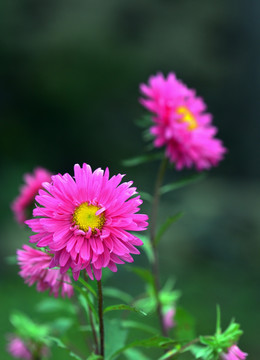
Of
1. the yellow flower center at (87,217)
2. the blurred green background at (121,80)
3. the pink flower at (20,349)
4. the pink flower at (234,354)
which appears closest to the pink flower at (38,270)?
the yellow flower center at (87,217)

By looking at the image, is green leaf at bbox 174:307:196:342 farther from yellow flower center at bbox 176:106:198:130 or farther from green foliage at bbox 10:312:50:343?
yellow flower center at bbox 176:106:198:130

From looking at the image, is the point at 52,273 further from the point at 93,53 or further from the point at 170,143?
the point at 93,53

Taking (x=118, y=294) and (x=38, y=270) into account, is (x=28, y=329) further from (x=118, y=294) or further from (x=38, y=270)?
(x=38, y=270)

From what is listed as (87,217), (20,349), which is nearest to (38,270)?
(87,217)

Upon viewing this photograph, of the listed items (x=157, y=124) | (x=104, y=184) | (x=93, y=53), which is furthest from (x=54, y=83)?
(x=104, y=184)

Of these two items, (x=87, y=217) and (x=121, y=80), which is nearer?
(x=87, y=217)

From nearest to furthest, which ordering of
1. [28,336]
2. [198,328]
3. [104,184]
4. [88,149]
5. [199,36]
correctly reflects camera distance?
1. [104,184]
2. [28,336]
3. [198,328]
4. [88,149]
5. [199,36]
